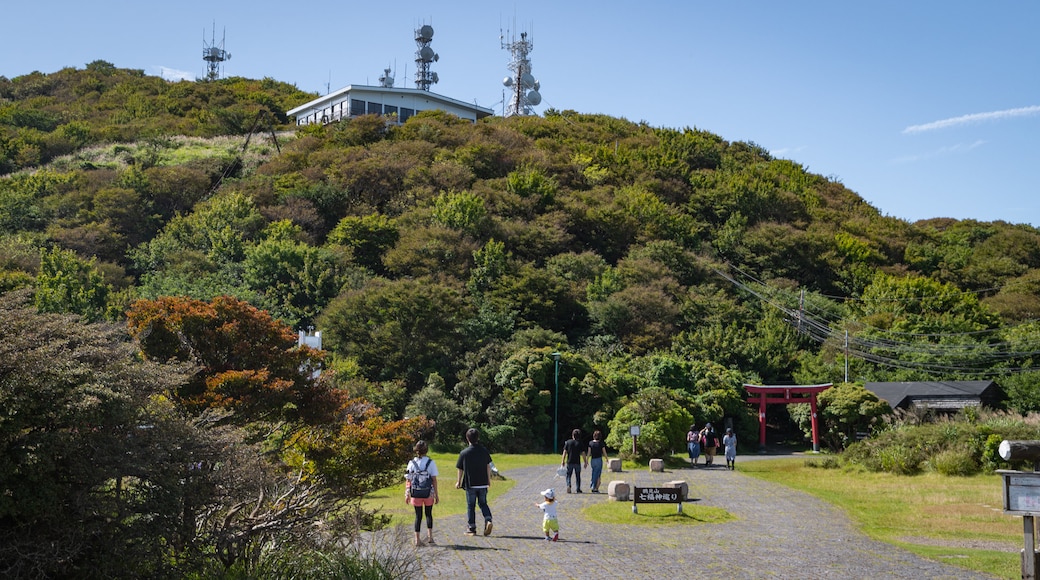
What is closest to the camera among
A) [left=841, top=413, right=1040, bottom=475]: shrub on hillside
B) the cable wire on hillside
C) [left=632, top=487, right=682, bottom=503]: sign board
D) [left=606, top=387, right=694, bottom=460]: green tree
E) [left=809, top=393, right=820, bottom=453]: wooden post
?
[left=632, top=487, right=682, bottom=503]: sign board

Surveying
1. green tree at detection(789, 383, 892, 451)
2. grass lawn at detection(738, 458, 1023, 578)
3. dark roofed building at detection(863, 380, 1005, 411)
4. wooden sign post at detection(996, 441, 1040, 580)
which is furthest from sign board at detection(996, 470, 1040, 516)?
dark roofed building at detection(863, 380, 1005, 411)

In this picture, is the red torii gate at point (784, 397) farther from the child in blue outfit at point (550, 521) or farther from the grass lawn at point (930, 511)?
the child in blue outfit at point (550, 521)

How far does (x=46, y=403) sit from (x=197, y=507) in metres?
1.40

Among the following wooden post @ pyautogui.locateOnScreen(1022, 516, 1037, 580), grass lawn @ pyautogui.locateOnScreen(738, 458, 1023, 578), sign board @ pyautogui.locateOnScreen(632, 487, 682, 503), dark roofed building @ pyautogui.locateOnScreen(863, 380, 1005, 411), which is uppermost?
dark roofed building @ pyautogui.locateOnScreen(863, 380, 1005, 411)

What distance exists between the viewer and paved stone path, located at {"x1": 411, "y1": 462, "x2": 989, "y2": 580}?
943cm

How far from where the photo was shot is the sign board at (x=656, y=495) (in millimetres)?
14227

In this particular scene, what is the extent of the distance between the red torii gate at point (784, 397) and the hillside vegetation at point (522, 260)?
1045 mm

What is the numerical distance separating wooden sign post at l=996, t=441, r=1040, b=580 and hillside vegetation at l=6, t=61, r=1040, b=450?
62.5 feet

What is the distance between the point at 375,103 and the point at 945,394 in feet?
180

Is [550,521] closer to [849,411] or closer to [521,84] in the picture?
[849,411]

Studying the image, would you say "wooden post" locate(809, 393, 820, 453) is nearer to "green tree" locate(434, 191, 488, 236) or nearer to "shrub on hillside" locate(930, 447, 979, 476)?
"shrub on hillside" locate(930, 447, 979, 476)

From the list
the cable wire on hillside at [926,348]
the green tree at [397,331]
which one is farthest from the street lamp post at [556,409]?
the cable wire on hillside at [926,348]

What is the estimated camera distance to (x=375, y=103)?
7706cm

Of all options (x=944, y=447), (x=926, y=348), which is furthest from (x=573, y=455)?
(x=926, y=348)
